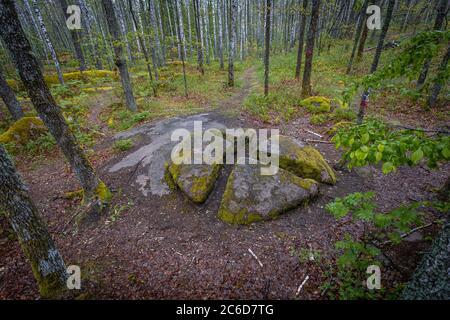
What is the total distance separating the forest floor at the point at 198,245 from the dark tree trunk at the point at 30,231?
0.44 metres

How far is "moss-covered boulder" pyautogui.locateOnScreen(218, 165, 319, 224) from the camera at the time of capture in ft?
16.6

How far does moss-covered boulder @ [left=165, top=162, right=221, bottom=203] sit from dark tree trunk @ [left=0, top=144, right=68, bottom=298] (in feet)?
9.56

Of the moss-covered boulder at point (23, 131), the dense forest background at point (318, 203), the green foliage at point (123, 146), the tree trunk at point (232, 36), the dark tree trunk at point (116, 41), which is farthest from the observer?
the tree trunk at point (232, 36)

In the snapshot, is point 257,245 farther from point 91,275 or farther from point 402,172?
point 402,172

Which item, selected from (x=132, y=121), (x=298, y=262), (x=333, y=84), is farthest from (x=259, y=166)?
(x=333, y=84)

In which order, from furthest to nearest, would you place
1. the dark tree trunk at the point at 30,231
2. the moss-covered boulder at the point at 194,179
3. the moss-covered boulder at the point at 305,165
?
the moss-covered boulder at the point at 305,165 → the moss-covered boulder at the point at 194,179 → the dark tree trunk at the point at 30,231

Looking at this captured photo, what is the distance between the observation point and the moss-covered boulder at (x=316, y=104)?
10469mm

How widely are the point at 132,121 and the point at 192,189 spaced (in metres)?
7.04

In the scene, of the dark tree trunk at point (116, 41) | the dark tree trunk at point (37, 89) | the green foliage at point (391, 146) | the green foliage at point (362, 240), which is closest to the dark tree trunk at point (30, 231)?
the dark tree trunk at point (37, 89)

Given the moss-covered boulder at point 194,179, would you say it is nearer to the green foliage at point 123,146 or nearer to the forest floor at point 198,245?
the forest floor at point 198,245

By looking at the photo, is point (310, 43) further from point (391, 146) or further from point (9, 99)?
point (9, 99)

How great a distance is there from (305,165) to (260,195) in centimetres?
179

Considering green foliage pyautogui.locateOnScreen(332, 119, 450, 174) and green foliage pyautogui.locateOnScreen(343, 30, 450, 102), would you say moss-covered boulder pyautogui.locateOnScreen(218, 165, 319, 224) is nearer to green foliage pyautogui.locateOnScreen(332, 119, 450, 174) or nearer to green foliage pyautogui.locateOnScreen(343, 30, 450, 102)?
green foliage pyautogui.locateOnScreen(332, 119, 450, 174)

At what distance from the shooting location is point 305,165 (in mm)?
6027
